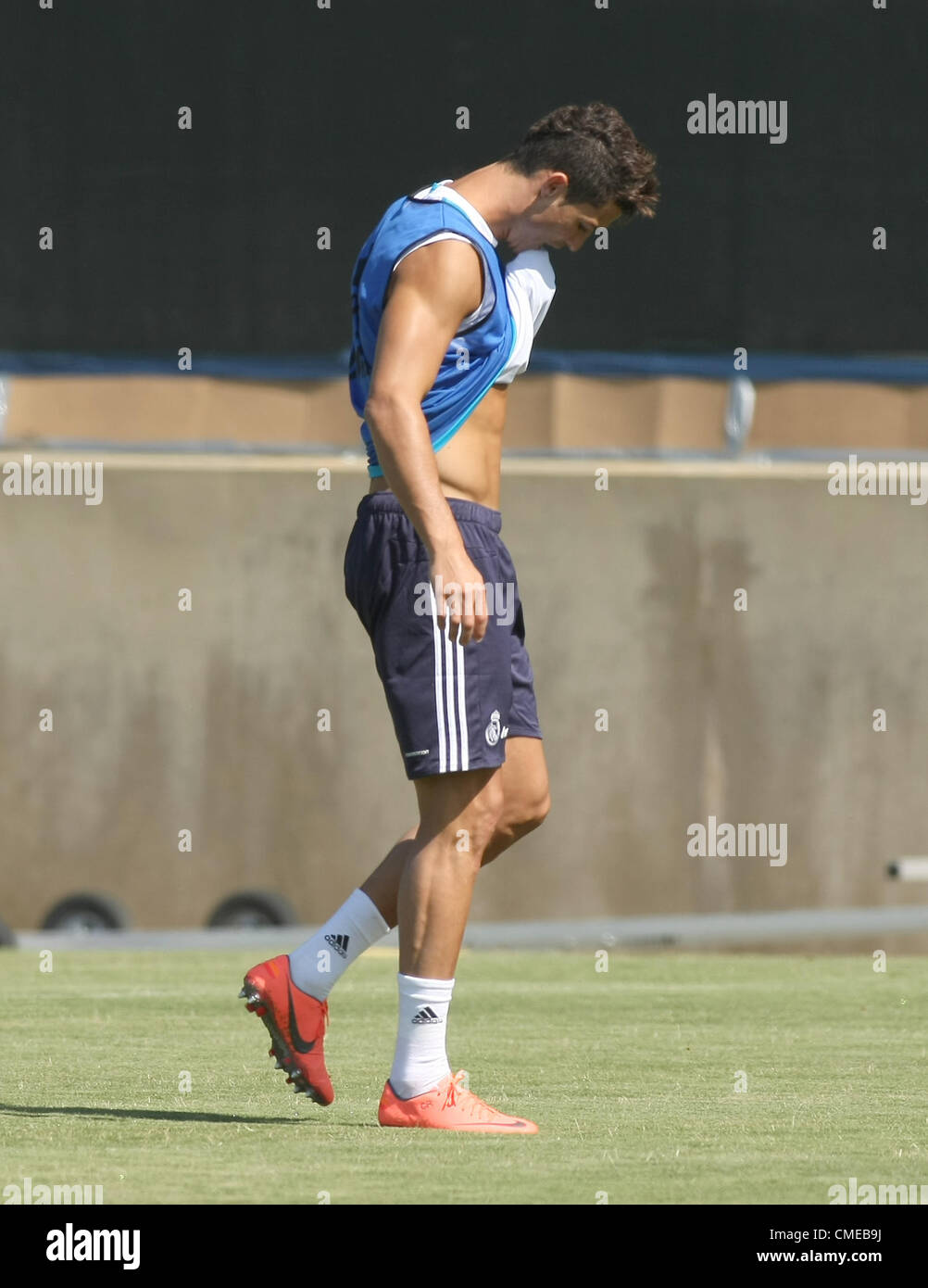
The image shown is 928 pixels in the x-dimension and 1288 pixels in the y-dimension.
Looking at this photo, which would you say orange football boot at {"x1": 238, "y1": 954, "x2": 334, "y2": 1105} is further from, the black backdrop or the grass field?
the black backdrop

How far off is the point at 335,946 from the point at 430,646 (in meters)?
0.70

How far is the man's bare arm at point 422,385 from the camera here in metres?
4.19

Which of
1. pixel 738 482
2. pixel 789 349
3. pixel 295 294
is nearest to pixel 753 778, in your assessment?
pixel 738 482

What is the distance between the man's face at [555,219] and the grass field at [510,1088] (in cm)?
172

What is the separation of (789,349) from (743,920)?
121 inches

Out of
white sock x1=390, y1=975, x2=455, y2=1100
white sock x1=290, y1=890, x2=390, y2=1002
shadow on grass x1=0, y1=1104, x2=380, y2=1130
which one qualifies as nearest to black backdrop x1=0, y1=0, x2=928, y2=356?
white sock x1=290, y1=890, x2=390, y2=1002

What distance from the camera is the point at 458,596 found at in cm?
416

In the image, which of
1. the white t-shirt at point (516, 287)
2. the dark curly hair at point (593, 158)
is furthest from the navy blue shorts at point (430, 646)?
the dark curly hair at point (593, 158)

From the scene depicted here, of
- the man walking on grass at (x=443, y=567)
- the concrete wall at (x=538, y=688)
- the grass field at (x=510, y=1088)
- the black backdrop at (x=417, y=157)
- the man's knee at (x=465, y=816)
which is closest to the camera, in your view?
the grass field at (x=510, y=1088)

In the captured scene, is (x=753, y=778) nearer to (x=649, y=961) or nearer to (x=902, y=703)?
(x=902, y=703)

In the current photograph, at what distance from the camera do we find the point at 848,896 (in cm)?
1148

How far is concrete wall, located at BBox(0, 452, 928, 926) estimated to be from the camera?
11172 millimetres

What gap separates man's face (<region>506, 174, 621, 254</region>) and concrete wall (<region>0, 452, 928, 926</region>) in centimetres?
672

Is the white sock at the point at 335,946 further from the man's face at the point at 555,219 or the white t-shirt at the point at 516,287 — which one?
the man's face at the point at 555,219
